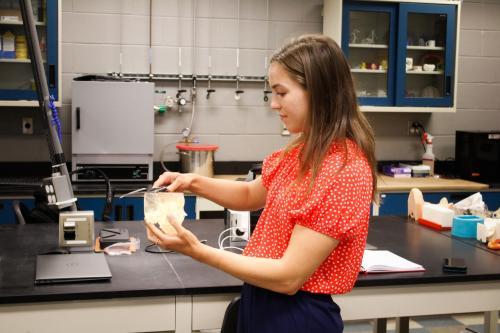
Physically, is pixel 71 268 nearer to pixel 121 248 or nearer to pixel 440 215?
pixel 121 248

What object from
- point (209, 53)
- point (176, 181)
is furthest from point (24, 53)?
point (176, 181)

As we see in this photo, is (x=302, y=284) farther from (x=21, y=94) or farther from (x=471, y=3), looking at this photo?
(x=471, y=3)

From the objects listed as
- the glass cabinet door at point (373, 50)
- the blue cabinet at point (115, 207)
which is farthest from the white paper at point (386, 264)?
the glass cabinet door at point (373, 50)

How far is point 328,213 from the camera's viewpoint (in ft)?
4.72

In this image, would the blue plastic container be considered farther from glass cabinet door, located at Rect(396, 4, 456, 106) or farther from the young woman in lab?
glass cabinet door, located at Rect(396, 4, 456, 106)

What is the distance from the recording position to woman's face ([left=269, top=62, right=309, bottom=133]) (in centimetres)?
150

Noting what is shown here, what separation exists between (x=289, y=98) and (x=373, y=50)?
3.44m

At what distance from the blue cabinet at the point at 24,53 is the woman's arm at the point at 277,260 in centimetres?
288

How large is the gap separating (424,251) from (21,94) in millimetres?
2865

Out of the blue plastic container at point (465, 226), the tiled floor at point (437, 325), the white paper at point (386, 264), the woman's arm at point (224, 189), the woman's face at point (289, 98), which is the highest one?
the woman's face at point (289, 98)

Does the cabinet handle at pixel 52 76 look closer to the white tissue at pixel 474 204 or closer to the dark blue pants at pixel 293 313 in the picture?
the white tissue at pixel 474 204

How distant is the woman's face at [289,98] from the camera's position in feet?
4.93

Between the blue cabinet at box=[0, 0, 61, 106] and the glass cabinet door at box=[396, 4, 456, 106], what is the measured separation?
2495mm

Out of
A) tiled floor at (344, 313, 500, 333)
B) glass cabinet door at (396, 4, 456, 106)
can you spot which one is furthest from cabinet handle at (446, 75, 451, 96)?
tiled floor at (344, 313, 500, 333)
